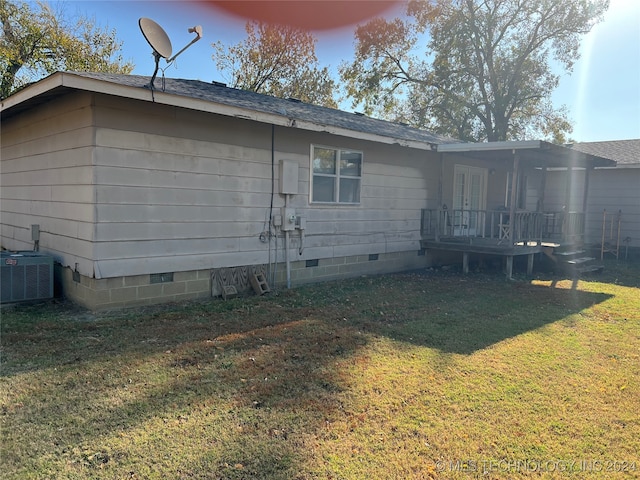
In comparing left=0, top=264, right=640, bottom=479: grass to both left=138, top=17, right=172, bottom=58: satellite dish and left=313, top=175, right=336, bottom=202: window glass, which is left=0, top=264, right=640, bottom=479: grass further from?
left=138, top=17, right=172, bottom=58: satellite dish

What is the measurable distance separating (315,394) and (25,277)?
16.0 feet

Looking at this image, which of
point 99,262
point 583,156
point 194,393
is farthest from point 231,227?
point 583,156

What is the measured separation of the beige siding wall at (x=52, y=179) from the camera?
599cm

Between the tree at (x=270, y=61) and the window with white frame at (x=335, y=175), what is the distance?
19.2 metres

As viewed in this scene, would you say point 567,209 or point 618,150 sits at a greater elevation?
point 618,150

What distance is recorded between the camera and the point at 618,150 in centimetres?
1509

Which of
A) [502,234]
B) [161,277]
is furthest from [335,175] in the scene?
[502,234]

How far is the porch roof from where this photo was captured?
8.96 m

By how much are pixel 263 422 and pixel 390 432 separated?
2.88ft

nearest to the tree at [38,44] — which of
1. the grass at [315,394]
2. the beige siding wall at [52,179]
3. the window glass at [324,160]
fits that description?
the beige siding wall at [52,179]

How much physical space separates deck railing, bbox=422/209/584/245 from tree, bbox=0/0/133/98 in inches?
719

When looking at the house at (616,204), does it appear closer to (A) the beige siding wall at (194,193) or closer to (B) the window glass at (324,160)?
(B) the window glass at (324,160)

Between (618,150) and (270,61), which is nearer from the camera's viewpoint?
(618,150)

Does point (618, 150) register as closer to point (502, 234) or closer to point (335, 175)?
point (502, 234)
